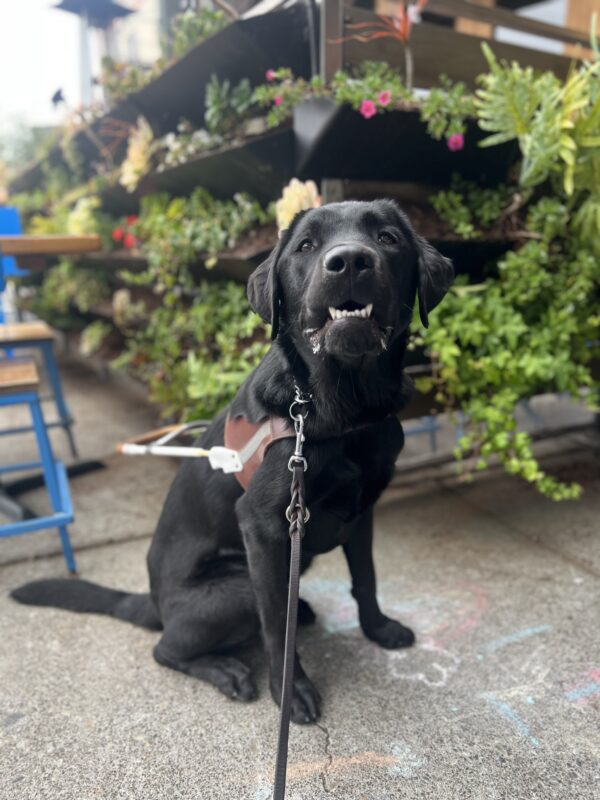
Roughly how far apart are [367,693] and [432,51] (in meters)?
3.03

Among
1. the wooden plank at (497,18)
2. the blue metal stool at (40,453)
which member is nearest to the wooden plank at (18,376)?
the blue metal stool at (40,453)

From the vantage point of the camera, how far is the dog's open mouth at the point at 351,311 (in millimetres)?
1491

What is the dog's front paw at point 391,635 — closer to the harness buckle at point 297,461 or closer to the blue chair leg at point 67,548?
the harness buckle at point 297,461

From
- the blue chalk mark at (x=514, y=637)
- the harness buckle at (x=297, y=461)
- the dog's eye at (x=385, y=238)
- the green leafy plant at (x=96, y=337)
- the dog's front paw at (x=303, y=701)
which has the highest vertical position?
the dog's eye at (x=385, y=238)

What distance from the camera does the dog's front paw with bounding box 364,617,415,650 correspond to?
2.13 m

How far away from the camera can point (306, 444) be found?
5.58 ft

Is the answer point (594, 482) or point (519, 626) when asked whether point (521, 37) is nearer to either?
point (594, 482)

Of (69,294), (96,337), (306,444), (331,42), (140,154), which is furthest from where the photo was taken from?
(69,294)

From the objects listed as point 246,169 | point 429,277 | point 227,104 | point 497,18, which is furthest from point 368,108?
point 497,18

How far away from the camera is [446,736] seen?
5.63 ft

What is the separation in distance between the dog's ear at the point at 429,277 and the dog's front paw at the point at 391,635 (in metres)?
1.11

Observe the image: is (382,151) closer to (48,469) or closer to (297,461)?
(297,461)

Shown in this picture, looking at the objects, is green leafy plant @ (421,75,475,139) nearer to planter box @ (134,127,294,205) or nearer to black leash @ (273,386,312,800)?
planter box @ (134,127,294,205)

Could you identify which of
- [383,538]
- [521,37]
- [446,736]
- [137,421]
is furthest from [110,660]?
[521,37]
